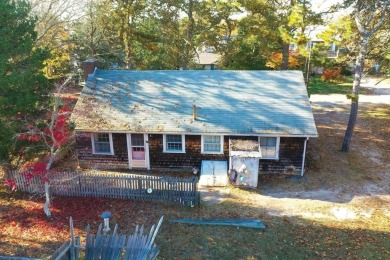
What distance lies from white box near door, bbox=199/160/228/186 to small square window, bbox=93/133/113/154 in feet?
17.5

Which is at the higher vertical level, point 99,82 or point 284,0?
point 284,0

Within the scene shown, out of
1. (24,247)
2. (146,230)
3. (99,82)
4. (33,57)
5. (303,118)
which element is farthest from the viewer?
(99,82)

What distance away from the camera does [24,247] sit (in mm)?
11188

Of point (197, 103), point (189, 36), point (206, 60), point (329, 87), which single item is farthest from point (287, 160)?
point (206, 60)

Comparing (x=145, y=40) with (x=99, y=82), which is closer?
(x=99, y=82)

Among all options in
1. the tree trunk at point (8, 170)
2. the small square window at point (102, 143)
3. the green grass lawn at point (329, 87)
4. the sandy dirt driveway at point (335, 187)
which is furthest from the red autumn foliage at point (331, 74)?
the tree trunk at point (8, 170)

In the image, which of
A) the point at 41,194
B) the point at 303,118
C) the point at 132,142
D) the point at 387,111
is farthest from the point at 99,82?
the point at 387,111

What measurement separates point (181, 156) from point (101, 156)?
4537mm

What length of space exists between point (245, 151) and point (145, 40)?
22.8 meters

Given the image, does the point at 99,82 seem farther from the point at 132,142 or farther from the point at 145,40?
the point at 145,40

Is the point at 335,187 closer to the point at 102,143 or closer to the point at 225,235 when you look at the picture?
the point at 225,235

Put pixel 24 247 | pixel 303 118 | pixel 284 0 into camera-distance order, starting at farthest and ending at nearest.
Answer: pixel 284 0, pixel 303 118, pixel 24 247

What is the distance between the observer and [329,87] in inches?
1607

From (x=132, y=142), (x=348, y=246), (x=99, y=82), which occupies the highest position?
(x=99, y=82)
